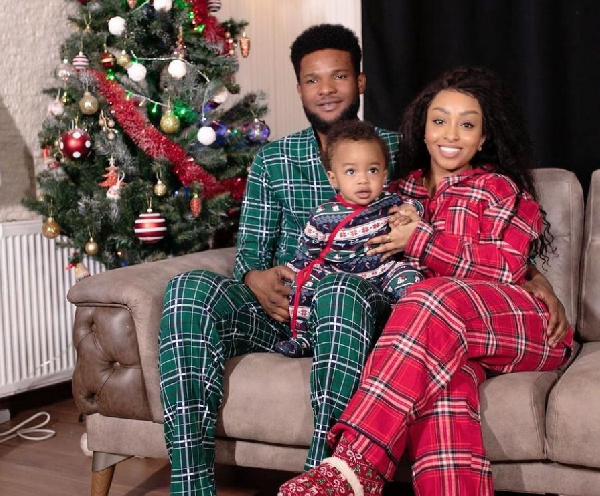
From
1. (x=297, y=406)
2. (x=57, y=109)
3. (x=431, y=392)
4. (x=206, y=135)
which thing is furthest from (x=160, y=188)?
(x=431, y=392)

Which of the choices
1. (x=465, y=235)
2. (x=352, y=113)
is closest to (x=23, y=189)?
(x=352, y=113)

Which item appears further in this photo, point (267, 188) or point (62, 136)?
point (62, 136)

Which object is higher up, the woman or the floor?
the woman

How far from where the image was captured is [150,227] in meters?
2.57

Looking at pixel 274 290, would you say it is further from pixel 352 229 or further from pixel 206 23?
pixel 206 23

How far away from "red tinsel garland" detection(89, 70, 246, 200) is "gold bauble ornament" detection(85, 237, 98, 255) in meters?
0.35

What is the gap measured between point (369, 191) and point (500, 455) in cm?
68

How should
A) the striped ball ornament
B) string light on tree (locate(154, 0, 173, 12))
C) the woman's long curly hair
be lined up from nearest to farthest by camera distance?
the woman's long curly hair → string light on tree (locate(154, 0, 173, 12)) → the striped ball ornament

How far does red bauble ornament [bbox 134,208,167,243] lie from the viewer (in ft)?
Answer: 8.45

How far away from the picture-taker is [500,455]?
1.63m

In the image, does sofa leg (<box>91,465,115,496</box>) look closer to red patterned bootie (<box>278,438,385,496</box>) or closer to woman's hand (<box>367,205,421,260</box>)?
red patterned bootie (<box>278,438,385,496</box>)

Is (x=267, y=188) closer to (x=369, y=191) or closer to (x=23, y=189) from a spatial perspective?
(x=369, y=191)

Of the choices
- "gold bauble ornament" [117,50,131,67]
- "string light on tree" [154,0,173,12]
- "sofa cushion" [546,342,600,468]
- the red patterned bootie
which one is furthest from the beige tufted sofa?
"string light on tree" [154,0,173,12]

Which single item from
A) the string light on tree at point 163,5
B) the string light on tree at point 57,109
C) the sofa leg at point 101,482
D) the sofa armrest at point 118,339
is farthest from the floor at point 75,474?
the string light on tree at point 163,5
